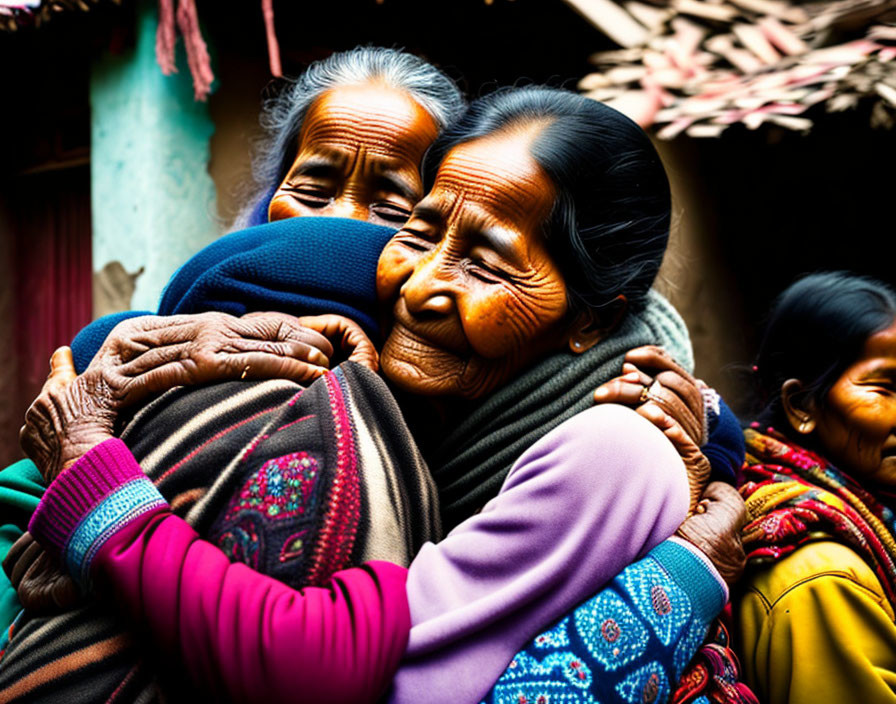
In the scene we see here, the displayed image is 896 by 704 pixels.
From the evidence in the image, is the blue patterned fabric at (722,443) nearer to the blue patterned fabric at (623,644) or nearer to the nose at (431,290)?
the blue patterned fabric at (623,644)

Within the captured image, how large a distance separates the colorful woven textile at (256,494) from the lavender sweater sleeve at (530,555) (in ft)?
0.48

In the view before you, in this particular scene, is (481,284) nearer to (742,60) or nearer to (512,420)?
(512,420)

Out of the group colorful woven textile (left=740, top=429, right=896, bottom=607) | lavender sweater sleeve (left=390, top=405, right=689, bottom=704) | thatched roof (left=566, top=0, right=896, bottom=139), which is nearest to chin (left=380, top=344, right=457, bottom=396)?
lavender sweater sleeve (left=390, top=405, right=689, bottom=704)

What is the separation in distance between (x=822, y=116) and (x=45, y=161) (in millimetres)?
5247

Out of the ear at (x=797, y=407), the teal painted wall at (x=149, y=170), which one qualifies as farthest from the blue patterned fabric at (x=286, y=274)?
the teal painted wall at (x=149, y=170)

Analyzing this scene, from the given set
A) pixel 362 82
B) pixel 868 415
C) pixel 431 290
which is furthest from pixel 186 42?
pixel 868 415

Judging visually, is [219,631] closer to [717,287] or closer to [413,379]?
[413,379]

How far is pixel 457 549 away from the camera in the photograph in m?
1.48

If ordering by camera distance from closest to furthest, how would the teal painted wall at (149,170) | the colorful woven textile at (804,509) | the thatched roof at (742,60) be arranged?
the colorful woven textile at (804,509) < the thatched roof at (742,60) < the teal painted wall at (149,170)

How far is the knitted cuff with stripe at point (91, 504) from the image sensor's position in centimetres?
138

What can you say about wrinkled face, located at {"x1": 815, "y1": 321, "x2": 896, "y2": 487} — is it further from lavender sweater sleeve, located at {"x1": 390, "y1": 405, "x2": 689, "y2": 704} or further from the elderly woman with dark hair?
lavender sweater sleeve, located at {"x1": 390, "y1": 405, "x2": 689, "y2": 704}

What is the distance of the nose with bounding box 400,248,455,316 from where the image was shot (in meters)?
1.74

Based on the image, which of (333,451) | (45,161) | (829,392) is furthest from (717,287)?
(45,161)

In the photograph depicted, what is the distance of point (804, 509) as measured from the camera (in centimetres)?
228
